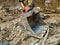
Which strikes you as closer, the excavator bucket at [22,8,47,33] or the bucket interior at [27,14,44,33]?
the excavator bucket at [22,8,47,33]

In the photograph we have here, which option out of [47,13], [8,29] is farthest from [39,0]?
[8,29]

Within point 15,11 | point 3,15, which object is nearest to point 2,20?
point 3,15

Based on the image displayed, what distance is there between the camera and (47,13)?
12.0 meters

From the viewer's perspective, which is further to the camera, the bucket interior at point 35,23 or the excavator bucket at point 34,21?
the bucket interior at point 35,23

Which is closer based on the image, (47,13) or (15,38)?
(15,38)

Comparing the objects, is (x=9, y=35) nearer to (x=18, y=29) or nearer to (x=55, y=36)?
(x=18, y=29)

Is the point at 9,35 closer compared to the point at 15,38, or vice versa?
the point at 15,38

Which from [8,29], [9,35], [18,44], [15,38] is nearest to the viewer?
[18,44]

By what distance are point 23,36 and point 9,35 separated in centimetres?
85

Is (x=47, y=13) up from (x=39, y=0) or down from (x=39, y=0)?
down

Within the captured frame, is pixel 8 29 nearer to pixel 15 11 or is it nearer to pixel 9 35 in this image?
pixel 9 35

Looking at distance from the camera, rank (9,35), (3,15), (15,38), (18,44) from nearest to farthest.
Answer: (18,44)
(15,38)
(9,35)
(3,15)

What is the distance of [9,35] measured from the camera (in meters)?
7.20

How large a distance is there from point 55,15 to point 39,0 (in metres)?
1.63
